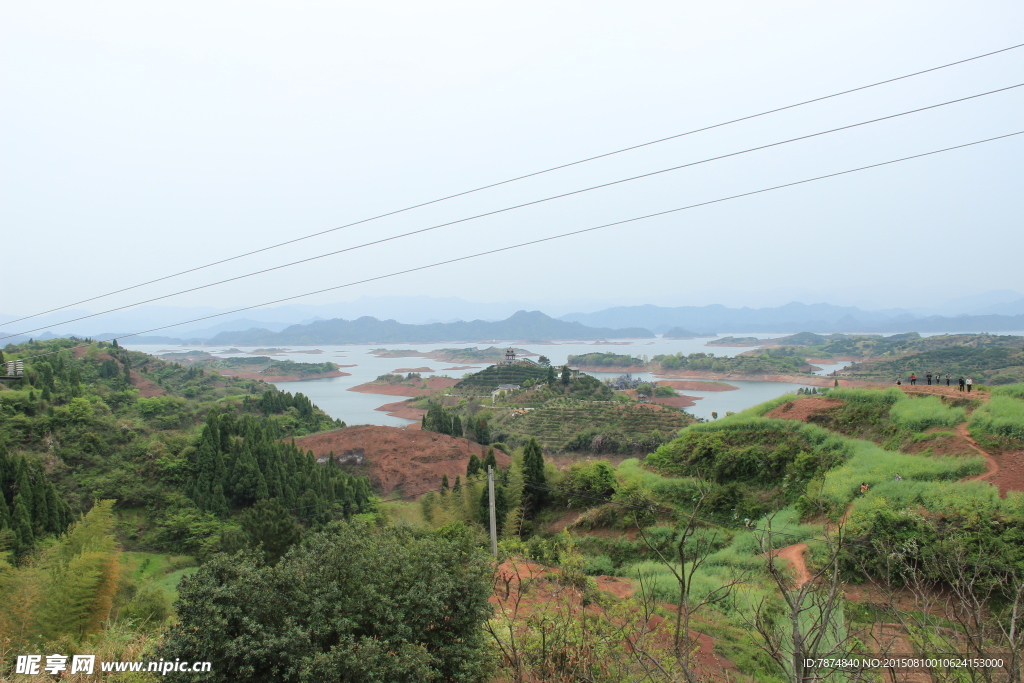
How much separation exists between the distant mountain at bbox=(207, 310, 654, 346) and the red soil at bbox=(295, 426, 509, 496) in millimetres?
102268

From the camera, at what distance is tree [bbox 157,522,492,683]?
4844 millimetres

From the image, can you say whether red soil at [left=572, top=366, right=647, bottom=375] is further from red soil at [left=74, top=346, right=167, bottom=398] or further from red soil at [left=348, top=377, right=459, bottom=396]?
red soil at [left=74, top=346, right=167, bottom=398]

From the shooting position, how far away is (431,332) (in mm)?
140375

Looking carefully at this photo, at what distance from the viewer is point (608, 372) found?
71812mm

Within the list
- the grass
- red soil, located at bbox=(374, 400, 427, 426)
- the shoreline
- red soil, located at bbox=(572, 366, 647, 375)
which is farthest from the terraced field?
the shoreline

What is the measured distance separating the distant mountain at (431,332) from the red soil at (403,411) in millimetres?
81775

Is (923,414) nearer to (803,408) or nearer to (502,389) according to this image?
(803,408)

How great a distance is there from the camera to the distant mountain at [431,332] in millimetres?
135000

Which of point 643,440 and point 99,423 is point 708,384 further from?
point 99,423

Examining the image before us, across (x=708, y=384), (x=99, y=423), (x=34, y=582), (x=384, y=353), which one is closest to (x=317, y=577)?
(x=34, y=582)

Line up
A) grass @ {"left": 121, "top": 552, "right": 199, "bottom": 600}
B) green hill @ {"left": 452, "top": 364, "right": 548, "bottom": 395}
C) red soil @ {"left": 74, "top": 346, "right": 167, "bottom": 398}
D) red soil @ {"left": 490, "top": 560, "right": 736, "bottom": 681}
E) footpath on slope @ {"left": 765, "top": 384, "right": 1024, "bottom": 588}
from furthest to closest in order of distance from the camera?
green hill @ {"left": 452, "top": 364, "right": 548, "bottom": 395}
red soil @ {"left": 74, "top": 346, "right": 167, "bottom": 398}
grass @ {"left": 121, "top": 552, "right": 199, "bottom": 600}
footpath on slope @ {"left": 765, "top": 384, "right": 1024, "bottom": 588}
red soil @ {"left": 490, "top": 560, "right": 736, "bottom": 681}

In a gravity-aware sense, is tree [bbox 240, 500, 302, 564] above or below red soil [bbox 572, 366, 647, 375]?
above

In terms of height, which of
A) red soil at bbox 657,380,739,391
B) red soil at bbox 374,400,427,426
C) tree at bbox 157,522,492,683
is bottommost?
red soil at bbox 374,400,427,426

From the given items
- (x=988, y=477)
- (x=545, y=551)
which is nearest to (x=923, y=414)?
(x=988, y=477)
